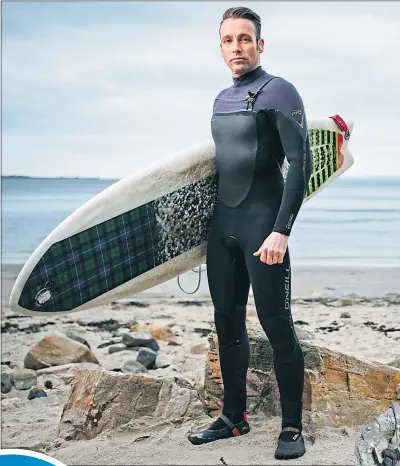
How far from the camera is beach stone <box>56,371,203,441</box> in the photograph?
308cm

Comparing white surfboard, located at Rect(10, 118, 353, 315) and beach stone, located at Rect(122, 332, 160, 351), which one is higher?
white surfboard, located at Rect(10, 118, 353, 315)

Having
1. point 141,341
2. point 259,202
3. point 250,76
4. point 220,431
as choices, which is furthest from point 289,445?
point 141,341

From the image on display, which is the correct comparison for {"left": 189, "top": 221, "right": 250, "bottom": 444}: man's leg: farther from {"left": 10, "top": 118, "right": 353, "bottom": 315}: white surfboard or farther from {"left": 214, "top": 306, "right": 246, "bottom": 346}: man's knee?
{"left": 10, "top": 118, "right": 353, "bottom": 315}: white surfboard

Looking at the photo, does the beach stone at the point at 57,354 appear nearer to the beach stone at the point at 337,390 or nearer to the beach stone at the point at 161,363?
the beach stone at the point at 161,363

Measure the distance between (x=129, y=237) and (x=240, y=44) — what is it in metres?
0.80

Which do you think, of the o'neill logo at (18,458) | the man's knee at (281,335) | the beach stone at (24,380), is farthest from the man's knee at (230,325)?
the beach stone at (24,380)

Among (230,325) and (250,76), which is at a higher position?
(250,76)

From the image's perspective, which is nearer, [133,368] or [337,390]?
[337,390]

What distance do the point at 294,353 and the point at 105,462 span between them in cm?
84

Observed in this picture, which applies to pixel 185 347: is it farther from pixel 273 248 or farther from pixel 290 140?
pixel 290 140

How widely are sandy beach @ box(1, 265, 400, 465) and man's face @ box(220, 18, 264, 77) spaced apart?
1.37 metres

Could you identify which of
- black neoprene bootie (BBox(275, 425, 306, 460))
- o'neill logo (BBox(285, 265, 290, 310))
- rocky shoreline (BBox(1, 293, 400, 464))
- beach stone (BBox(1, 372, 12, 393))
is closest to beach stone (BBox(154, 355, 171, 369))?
rocky shoreline (BBox(1, 293, 400, 464))

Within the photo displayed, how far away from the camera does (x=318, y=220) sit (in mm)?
9539

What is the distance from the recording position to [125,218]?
280cm
